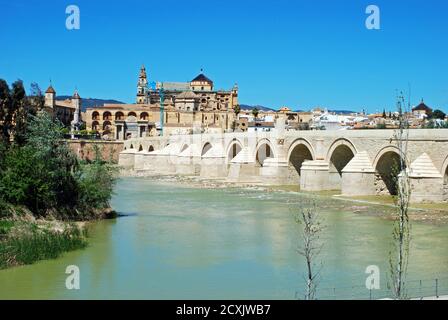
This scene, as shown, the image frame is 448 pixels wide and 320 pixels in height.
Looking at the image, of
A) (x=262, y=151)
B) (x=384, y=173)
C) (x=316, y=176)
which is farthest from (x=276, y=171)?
(x=384, y=173)

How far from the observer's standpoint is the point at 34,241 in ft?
45.4

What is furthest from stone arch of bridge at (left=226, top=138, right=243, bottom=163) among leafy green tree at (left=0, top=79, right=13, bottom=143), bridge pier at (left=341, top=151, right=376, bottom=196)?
bridge pier at (left=341, top=151, right=376, bottom=196)

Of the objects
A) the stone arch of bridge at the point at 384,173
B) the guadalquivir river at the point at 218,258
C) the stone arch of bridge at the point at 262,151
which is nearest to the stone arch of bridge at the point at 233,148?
the stone arch of bridge at the point at 262,151

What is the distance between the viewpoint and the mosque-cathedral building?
293 ft

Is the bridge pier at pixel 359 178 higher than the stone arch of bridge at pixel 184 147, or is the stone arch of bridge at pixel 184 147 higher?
the stone arch of bridge at pixel 184 147

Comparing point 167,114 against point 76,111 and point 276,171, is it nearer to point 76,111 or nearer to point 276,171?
point 76,111

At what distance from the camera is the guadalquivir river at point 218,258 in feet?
35.7

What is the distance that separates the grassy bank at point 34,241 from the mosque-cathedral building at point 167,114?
215ft

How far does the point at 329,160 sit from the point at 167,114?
6289 centimetres

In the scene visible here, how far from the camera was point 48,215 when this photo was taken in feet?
59.4

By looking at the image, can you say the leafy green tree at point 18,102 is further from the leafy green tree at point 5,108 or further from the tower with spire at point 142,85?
the tower with spire at point 142,85

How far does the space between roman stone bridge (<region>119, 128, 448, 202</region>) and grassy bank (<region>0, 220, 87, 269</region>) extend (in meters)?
7.33

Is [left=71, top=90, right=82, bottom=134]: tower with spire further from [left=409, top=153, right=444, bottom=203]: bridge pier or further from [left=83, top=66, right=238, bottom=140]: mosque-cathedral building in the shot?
[left=409, top=153, right=444, bottom=203]: bridge pier
